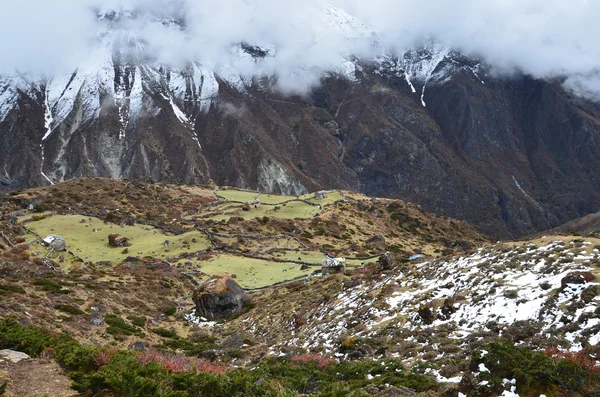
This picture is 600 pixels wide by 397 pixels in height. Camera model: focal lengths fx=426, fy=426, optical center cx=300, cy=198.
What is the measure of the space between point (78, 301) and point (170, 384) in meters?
20.3

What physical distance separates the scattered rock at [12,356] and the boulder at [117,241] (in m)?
43.4

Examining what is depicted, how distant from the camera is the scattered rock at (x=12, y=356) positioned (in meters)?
12.5

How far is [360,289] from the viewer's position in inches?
997

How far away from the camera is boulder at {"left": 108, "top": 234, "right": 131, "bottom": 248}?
5434 cm

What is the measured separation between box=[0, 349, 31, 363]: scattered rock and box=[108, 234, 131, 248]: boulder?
4343 centimetres

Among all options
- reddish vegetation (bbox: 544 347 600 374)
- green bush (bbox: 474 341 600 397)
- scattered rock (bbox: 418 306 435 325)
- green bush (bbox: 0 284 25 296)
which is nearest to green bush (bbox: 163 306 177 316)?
green bush (bbox: 0 284 25 296)

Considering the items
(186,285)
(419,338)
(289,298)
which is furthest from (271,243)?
(419,338)

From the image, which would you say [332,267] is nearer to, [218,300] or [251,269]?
[251,269]

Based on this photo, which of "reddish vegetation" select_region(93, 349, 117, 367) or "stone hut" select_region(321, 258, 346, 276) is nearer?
"reddish vegetation" select_region(93, 349, 117, 367)

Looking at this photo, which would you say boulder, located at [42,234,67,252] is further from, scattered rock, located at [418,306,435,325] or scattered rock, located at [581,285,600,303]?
scattered rock, located at [581,285,600,303]

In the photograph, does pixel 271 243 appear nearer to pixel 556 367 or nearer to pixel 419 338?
pixel 419 338

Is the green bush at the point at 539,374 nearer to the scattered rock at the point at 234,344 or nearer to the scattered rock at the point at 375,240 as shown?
the scattered rock at the point at 234,344

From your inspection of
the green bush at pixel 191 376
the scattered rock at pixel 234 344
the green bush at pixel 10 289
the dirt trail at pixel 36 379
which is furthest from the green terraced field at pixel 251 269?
the dirt trail at pixel 36 379

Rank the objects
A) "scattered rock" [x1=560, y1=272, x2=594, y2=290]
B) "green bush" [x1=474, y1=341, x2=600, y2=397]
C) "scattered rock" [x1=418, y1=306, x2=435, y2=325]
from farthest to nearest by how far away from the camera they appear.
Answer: "scattered rock" [x1=418, y1=306, x2=435, y2=325] < "scattered rock" [x1=560, y1=272, x2=594, y2=290] < "green bush" [x1=474, y1=341, x2=600, y2=397]
